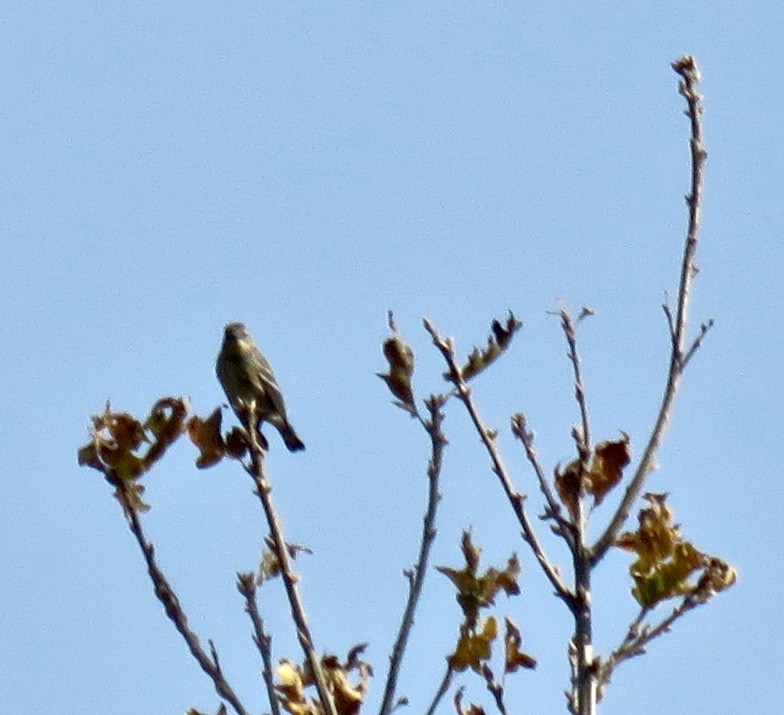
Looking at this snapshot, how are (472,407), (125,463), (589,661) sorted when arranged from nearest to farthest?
(589,661) < (472,407) < (125,463)

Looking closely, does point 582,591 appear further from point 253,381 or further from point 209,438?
point 253,381

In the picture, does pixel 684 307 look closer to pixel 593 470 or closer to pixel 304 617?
pixel 593 470

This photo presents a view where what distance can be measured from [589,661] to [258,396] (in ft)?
23.4

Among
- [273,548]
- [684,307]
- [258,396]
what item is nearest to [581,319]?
[684,307]

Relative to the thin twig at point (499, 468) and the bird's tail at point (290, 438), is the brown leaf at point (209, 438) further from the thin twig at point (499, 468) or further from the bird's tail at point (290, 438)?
the bird's tail at point (290, 438)

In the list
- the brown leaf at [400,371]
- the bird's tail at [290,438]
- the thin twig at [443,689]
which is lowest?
the thin twig at [443,689]

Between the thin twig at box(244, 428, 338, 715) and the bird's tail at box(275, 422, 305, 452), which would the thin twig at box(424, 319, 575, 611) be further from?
the bird's tail at box(275, 422, 305, 452)

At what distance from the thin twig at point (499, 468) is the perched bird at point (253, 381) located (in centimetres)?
638

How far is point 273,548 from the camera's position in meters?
4.01

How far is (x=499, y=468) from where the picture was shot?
3.89 m

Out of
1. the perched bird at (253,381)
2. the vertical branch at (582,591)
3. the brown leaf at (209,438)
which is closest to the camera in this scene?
the vertical branch at (582,591)

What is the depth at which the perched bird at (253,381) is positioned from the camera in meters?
10.6

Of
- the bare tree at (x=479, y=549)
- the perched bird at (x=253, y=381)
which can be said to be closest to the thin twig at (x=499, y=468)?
the bare tree at (x=479, y=549)

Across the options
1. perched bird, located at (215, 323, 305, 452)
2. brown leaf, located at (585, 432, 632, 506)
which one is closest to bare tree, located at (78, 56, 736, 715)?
brown leaf, located at (585, 432, 632, 506)
